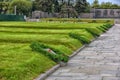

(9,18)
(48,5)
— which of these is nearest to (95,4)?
(48,5)

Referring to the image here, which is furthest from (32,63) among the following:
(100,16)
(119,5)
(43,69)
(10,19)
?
(119,5)

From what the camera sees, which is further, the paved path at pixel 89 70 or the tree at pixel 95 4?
the tree at pixel 95 4

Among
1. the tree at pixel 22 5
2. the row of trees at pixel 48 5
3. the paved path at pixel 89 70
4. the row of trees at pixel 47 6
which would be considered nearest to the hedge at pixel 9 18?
the row of trees at pixel 47 6

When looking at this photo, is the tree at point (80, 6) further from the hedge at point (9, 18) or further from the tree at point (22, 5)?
the hedge at point (9, 18)

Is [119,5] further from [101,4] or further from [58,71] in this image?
[58,71]

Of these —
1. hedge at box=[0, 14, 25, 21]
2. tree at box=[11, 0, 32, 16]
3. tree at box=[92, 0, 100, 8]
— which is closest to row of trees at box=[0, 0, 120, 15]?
tree at box=[11, 0, 32, 16]

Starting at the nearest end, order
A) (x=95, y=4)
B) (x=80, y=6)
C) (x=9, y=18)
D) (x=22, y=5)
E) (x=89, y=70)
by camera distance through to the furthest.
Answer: (x=89, y=70), (x=9, y=18), (x=80, y=6), (x=22, y=5), (x=95, y=4)

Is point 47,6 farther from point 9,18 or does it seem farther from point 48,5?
point 9,18

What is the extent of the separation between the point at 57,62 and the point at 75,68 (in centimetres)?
78

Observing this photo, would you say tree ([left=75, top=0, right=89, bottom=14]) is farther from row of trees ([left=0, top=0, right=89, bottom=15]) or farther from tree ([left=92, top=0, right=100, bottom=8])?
tree ([left=92, top=0, right=100, bottom=8])

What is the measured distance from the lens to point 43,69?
11.2m

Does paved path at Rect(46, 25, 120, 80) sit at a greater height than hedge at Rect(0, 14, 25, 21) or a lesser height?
greater

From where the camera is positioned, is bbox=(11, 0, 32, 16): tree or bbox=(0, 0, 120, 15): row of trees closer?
bbox=(0, 0, 120, 15): row of trees

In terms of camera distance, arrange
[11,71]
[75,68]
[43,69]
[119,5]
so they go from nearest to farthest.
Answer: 1. [11,71]
2. [43,69]
3. [75,68]
4. [119,5]
